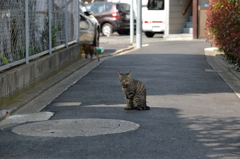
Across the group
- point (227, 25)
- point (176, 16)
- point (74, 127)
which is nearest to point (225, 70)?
point (227, 25)

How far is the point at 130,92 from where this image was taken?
9.34 metres

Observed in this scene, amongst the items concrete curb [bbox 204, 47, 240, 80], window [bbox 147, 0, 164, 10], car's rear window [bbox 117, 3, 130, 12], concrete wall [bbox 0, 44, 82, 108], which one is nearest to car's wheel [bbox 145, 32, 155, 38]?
window [bbox 147, 0, 164, 10]

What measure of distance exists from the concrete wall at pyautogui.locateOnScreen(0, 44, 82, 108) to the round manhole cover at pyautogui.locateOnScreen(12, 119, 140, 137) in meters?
1.71

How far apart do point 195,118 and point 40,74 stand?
5.03 m

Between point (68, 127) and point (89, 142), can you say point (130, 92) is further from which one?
point (89, 142)

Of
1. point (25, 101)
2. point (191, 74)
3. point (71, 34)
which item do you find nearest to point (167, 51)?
point (71, 34)

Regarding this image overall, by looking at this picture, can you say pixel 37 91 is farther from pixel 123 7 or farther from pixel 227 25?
pixel 123 7

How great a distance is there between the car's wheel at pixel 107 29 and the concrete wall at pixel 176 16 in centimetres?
442

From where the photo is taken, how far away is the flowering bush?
15797 millimetres

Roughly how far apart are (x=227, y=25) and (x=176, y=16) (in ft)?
56.2

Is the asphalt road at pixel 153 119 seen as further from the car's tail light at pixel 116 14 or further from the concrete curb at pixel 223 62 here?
the car's tail light at pixel 116 14

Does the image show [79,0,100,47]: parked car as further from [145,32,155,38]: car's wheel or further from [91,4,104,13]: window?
[91,4,104,13]: window

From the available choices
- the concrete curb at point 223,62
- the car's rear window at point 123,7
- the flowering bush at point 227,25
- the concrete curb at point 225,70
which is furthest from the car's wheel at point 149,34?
the flowering bush at point 227,25

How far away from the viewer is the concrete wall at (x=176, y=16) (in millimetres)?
33688
